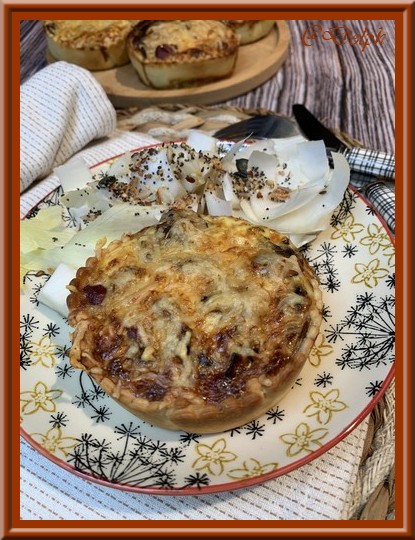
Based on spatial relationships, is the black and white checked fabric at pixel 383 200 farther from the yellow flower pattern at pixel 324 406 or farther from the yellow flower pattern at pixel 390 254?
the yellow flower pattern at pixel 324 406

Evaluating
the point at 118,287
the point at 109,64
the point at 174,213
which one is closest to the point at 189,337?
the point at 118,287

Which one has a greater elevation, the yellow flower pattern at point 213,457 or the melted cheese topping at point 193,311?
the melted cheese topping at point 193,311

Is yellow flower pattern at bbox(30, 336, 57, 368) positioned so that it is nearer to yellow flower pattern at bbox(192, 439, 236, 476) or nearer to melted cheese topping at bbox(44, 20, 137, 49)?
yellow flower pattern at bbox(192, 439, 236, 476)

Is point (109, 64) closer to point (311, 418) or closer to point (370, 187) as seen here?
point (370, 187)

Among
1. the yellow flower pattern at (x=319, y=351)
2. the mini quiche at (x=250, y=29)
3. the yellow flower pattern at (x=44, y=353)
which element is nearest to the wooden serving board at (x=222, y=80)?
the mini quiche at (x=250, y=29)

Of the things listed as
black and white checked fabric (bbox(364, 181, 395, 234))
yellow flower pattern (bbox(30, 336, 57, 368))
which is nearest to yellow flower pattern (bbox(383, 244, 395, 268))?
black and white checked fabric (bbox(364, 181, 395, 234))
